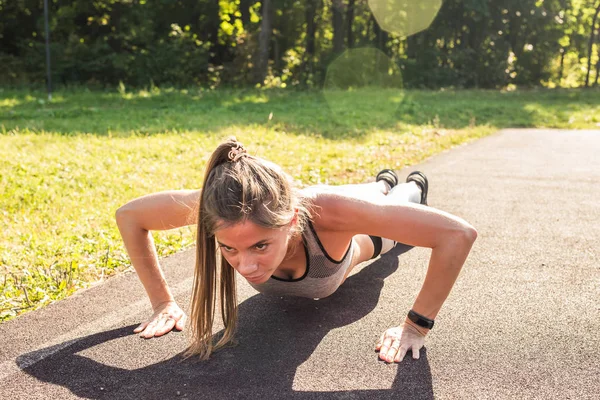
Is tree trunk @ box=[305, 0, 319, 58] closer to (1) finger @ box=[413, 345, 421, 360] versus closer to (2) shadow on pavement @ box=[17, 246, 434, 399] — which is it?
(2) shadow on pavement @ box=[17, 246, 434, 399]

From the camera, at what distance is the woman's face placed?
2.40 m

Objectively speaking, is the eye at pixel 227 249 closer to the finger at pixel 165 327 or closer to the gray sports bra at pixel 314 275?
the gray sports bra at pixel 314 275

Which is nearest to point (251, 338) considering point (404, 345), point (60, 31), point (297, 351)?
point (297, 351)

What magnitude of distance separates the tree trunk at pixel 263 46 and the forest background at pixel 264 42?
0.12 ft

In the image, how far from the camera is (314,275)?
3006 mm

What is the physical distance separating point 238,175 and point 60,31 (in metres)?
23.3

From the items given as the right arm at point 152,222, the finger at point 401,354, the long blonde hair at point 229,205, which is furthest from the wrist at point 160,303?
the finger at point 401,354

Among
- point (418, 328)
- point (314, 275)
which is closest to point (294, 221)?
point (314, 275)

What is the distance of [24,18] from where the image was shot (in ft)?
76.2

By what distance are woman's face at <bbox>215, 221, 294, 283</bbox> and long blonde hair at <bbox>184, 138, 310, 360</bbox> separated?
0.11ft

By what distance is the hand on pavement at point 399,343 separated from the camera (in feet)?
9.01

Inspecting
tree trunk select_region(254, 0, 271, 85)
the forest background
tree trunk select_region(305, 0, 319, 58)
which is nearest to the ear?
the forest background

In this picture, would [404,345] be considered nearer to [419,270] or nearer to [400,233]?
[400,233]

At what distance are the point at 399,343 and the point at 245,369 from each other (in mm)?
734
